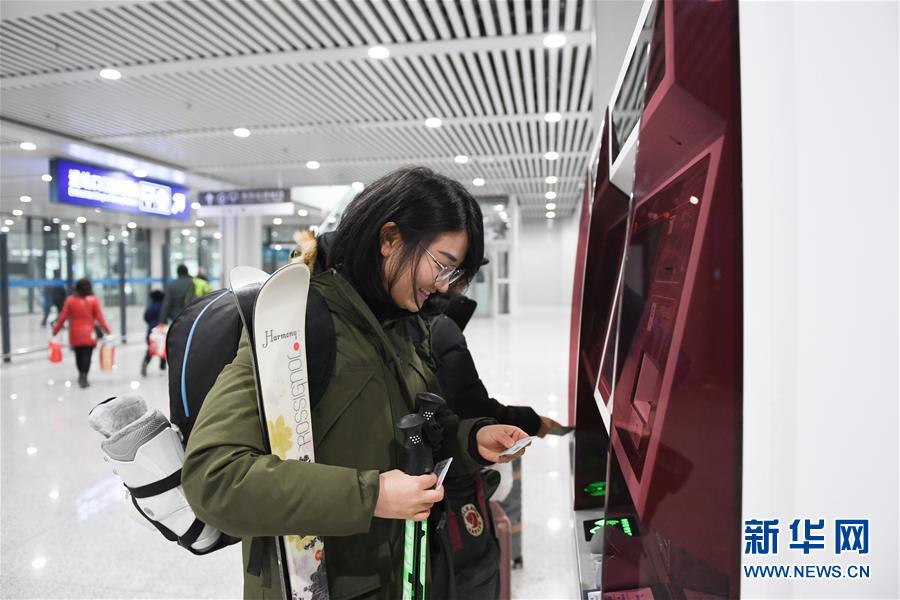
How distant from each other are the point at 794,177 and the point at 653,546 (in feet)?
1.62

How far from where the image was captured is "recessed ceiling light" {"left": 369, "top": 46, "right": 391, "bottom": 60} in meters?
4.93

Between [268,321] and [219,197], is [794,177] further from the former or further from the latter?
[219,197]

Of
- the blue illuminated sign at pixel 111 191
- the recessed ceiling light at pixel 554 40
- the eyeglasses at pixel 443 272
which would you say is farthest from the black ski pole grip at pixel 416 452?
the blue illuminated sign at pixel 111 191

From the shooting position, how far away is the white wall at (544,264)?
71.7ft

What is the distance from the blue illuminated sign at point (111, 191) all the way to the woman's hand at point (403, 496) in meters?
8.94

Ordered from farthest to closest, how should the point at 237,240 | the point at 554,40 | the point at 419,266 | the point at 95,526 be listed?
the point at 237,240 → the point at 554,40 → the point at 95,526 → the point at 419,266

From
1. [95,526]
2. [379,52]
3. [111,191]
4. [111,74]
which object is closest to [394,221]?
[95,526]

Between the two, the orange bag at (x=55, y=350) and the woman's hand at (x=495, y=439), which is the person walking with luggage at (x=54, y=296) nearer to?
the orange bag at (x=55, y=350)

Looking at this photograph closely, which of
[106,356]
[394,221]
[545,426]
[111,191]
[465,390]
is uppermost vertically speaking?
[111,191]

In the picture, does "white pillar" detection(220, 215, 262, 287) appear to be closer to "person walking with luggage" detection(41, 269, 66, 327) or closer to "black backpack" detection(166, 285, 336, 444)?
"person walking with luggage" detection(41, 269, 66, 327)

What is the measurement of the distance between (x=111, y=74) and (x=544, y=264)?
18.3m

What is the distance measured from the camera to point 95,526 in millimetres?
3035

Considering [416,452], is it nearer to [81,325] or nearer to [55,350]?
[81,325]

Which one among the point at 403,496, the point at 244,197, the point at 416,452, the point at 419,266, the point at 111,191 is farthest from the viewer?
the point at 244,197
